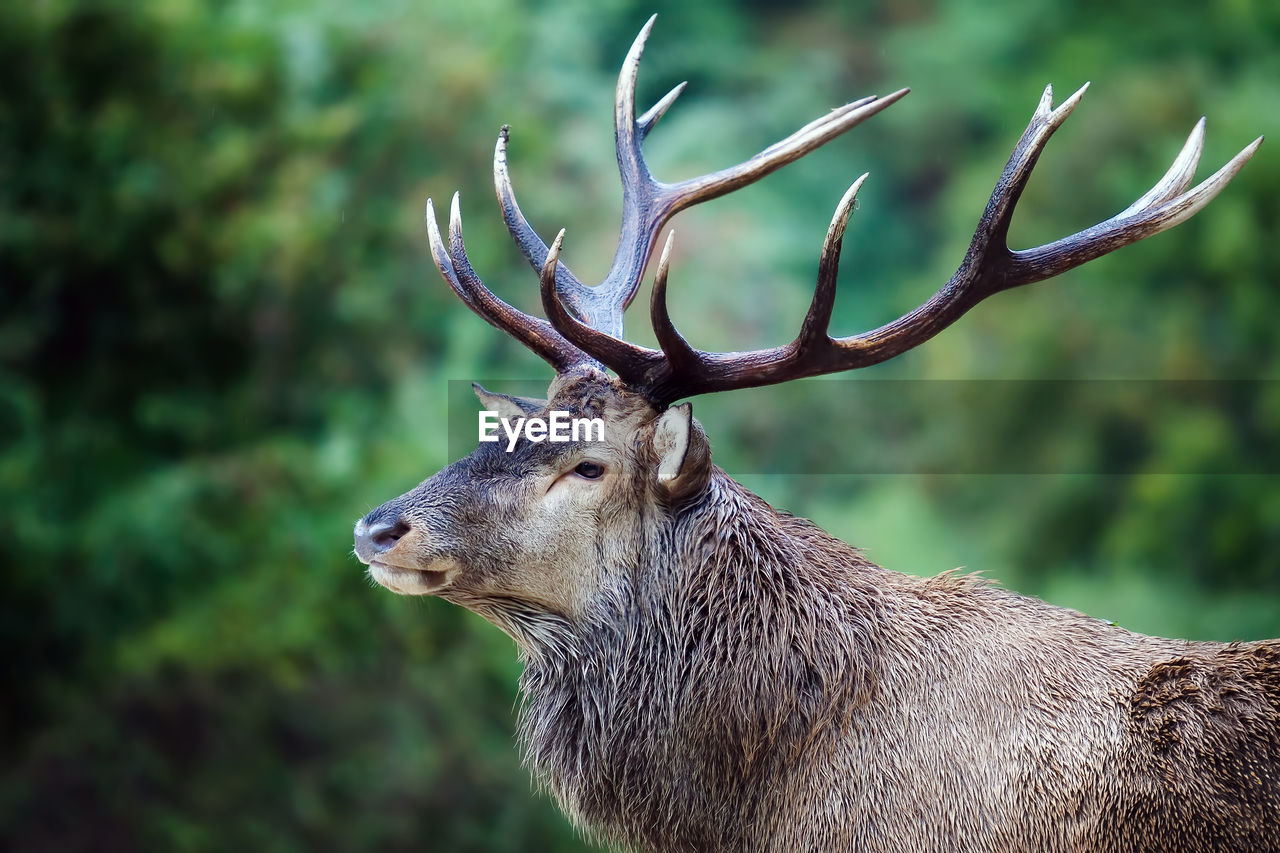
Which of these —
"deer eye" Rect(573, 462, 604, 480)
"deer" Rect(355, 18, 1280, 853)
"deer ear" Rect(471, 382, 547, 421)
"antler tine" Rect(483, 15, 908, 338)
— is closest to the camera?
"deer" Rect(355, 18, 1280, 853)

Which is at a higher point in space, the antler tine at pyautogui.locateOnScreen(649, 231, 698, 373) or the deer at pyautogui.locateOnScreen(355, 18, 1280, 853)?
the antler tine at pyautogui.locateOnScreen(649, 231, 698, 373)

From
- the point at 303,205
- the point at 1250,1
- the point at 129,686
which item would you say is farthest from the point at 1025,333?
the point at 129,686

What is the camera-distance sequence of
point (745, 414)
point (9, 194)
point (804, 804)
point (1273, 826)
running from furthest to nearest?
1. point (745, 414)
2. point (9, 194)
3. point (804, 804)
4. point (1273, 826)

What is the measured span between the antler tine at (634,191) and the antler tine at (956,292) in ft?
1.62

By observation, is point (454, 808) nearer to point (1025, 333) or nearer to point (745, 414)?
point (745, 414)

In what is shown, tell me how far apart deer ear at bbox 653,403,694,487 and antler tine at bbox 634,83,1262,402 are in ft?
0.50

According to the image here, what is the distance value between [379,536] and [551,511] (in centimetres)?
45

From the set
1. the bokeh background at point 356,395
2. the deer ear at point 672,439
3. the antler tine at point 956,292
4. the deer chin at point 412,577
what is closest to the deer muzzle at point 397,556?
the deer chin at point 412,577

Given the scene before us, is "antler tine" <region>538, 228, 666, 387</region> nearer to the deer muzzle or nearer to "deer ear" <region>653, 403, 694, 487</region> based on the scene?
"deer ear" <region>653, 403, 694, 487</region>

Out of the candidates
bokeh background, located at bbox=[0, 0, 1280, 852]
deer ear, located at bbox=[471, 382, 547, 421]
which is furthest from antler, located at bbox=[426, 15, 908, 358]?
bokeh background, located at bbox=[0, 0, 1280, 852]

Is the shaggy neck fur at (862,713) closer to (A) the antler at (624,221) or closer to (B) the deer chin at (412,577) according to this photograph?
(B) the deer chin at (412,577)

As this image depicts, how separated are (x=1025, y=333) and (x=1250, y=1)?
3693 mm

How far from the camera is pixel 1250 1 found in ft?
38.9

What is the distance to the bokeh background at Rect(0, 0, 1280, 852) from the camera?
8.89 m
